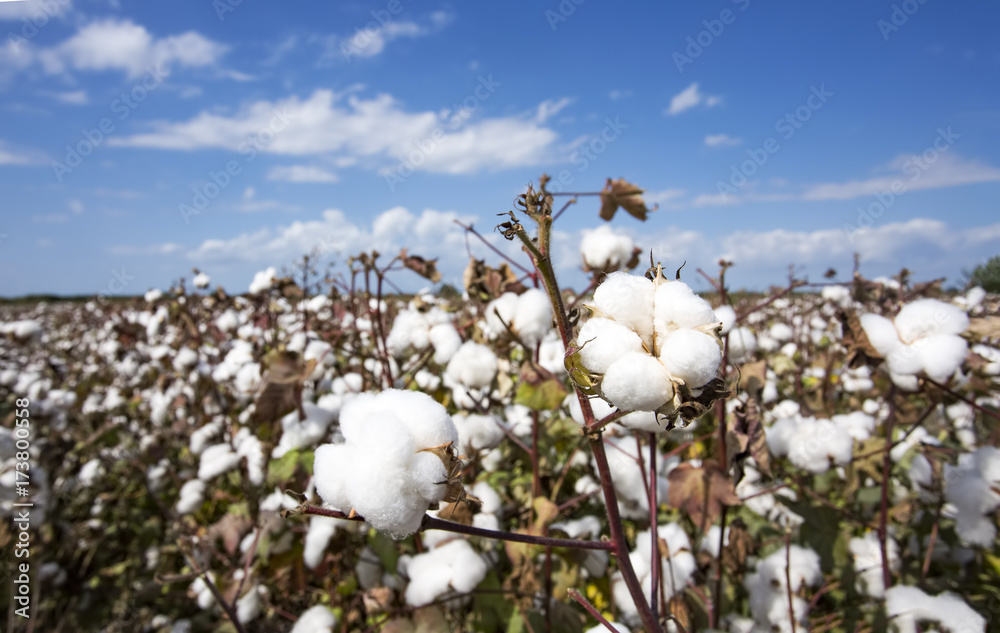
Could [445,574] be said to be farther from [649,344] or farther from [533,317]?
[649,344]

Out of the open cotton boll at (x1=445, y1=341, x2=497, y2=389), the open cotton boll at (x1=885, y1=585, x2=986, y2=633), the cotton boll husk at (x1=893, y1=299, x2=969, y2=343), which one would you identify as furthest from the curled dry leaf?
the open cotton boll at (x1=885, y1=585, x2=986, y2=633)

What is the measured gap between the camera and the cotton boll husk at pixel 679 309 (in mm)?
663

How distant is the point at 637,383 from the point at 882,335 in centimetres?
124

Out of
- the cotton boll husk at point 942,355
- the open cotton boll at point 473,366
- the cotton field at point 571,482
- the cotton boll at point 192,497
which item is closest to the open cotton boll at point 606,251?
the cotton field at point 571,482

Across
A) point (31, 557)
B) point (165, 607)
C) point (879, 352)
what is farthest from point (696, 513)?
point (31, 557)

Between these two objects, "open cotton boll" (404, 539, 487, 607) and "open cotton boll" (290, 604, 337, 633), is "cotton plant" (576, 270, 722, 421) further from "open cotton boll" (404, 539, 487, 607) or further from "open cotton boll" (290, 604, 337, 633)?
"open cotton boll" (290, 604, 337, 633)

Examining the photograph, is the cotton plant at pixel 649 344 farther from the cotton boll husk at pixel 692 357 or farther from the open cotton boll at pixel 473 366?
the open cotton boll at pixel 473 366

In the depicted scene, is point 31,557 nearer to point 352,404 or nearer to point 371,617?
point 371,617

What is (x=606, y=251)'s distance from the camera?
2006 millimetres

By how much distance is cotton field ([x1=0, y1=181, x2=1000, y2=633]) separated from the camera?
0.74 meters

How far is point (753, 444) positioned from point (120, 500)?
446 centimetres

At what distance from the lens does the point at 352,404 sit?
846mm

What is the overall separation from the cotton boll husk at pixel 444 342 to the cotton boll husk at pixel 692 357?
1.51 meters

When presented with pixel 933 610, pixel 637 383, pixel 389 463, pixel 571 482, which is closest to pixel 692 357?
pixel 637 383
